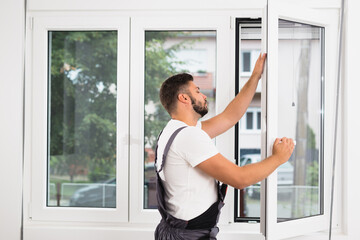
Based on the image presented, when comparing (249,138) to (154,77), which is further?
(249,138)

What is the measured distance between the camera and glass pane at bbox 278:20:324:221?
2057mm

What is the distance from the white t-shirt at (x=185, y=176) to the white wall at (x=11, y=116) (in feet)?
3.43

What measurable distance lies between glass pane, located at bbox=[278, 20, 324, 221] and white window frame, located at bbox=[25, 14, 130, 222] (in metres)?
0.94

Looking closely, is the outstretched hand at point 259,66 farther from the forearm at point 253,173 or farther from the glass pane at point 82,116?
the glass pane at point 82,116

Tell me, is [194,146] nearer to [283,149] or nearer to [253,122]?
[283,149]

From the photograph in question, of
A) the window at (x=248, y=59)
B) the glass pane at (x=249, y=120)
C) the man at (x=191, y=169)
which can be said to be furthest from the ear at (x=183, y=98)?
the glass pane at (x=249, y=120)

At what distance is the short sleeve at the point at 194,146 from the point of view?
1550 mm

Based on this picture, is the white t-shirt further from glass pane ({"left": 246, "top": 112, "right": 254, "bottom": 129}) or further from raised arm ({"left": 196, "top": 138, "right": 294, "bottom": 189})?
glass pane ({"left": 246, "top": 112, "right": 254, "bottom": 129})

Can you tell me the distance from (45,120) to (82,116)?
270mm

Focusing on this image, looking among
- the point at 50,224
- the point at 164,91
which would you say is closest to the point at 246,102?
the point at 164,91

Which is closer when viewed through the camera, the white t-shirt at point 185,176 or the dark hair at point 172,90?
the white t-shirt at point 185,176

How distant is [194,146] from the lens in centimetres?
156
